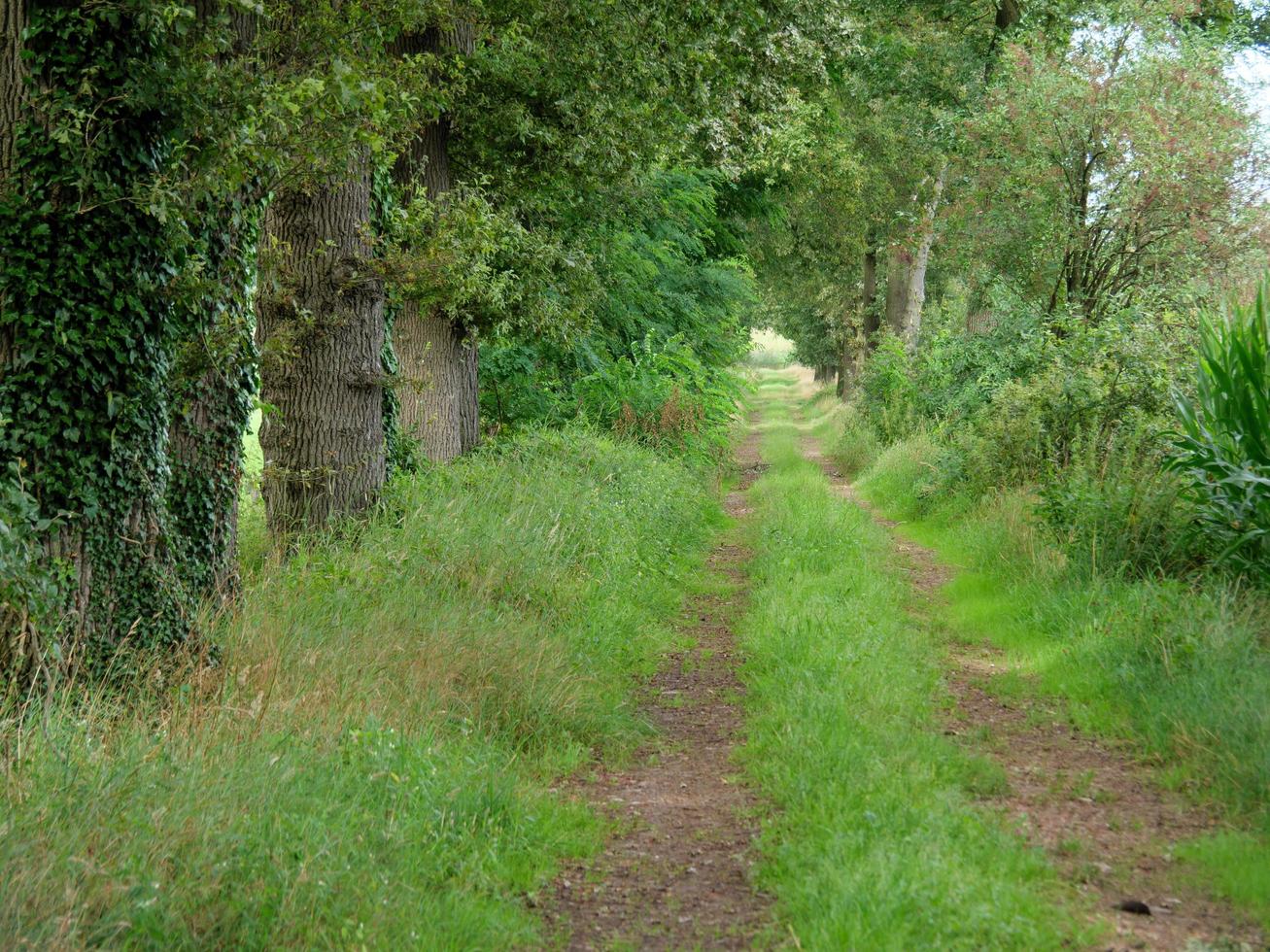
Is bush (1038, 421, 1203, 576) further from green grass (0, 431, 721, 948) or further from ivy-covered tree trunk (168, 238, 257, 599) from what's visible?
ivy-covered tree trunk (168, 238, 257, 599)

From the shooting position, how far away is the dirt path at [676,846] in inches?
190

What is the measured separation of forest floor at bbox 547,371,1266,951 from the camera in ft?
14.8

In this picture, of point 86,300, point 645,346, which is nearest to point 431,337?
point 645,346

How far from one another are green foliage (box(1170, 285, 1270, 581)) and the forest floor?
1882 mm

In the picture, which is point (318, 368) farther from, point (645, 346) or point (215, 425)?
point (645, 346)

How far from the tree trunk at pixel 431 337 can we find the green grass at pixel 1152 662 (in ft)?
20.2

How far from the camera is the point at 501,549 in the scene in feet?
29.9

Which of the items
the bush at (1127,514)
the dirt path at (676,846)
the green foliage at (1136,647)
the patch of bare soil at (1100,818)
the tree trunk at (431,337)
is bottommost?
the dirt path at (676,846)

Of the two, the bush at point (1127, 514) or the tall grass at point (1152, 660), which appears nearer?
the tall grass at point (1152, 660)

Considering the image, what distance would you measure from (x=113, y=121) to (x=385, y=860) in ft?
14.0

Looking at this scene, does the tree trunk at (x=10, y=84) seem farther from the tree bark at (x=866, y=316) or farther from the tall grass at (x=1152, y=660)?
the tree bark at (x=866, y=316)

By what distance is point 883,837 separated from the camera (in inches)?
201

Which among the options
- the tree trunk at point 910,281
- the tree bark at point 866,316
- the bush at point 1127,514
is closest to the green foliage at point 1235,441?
the bush at point 1127,514

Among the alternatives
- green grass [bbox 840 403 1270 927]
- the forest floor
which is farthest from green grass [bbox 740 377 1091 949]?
green grass [bbox 840 403 1270 927]
